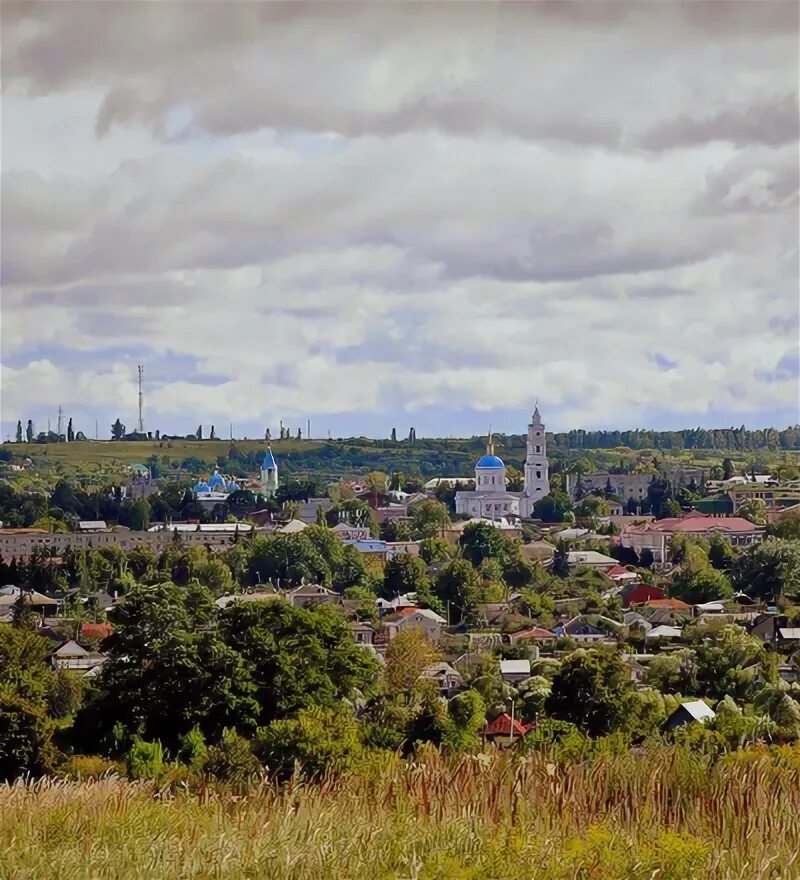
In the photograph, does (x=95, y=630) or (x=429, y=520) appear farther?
(x=429, y=520)

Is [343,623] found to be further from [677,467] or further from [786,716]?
[677,467]

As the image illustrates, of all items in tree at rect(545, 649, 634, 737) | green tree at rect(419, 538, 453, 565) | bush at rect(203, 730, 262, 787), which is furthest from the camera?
green tree at rect(419, 538, 453, 565)

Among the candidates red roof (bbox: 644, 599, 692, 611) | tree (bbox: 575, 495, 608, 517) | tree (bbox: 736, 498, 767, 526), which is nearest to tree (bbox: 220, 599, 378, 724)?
red roof (bbox: 644, 599, 692, 611)

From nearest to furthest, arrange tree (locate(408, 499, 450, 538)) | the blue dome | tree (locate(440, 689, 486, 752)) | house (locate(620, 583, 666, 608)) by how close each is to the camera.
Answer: tree (locate(440, 689, 486, 752)) < house (locate(620, 583, 666, 608)) < tree (locate(408, 499, 450, 538)) < the blue dome

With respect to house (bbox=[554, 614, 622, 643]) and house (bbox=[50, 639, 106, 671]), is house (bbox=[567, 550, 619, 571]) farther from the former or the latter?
house (bbox=[50, 639, 106, 671])

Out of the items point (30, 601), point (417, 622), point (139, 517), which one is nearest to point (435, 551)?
point (30, 601)

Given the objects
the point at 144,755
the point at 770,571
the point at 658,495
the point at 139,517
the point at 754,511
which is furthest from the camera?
the point at 658,495

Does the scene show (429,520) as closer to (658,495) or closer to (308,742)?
(658,495)
